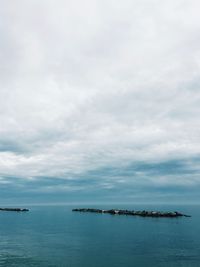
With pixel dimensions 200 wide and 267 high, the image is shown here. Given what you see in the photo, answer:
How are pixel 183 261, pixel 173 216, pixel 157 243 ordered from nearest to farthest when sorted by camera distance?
pixel 183 261, pixel 157 243, pixel 173 216

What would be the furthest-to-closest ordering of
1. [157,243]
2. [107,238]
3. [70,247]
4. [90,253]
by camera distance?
[107,238] → [157,243] → [70,247] → [90,253]

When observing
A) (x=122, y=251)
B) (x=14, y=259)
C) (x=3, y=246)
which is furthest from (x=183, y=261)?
(x=3, y=246)

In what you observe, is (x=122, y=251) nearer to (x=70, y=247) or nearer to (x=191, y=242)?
(x=70, y=247)

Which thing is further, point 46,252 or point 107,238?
point 107,238

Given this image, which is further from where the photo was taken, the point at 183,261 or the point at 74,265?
the point at 183,261

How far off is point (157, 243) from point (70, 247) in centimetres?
2375

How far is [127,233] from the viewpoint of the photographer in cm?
11012

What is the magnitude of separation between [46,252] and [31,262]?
10.4 meters

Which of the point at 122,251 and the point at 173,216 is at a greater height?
the point at 173,216

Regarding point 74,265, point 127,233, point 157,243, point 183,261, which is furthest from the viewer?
point 127,233

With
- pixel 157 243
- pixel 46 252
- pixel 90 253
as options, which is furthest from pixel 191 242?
pixel 46 252

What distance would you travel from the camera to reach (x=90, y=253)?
73.2 metres

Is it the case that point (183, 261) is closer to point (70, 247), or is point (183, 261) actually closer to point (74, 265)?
point (74, 265)

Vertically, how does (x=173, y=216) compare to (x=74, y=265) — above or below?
above
